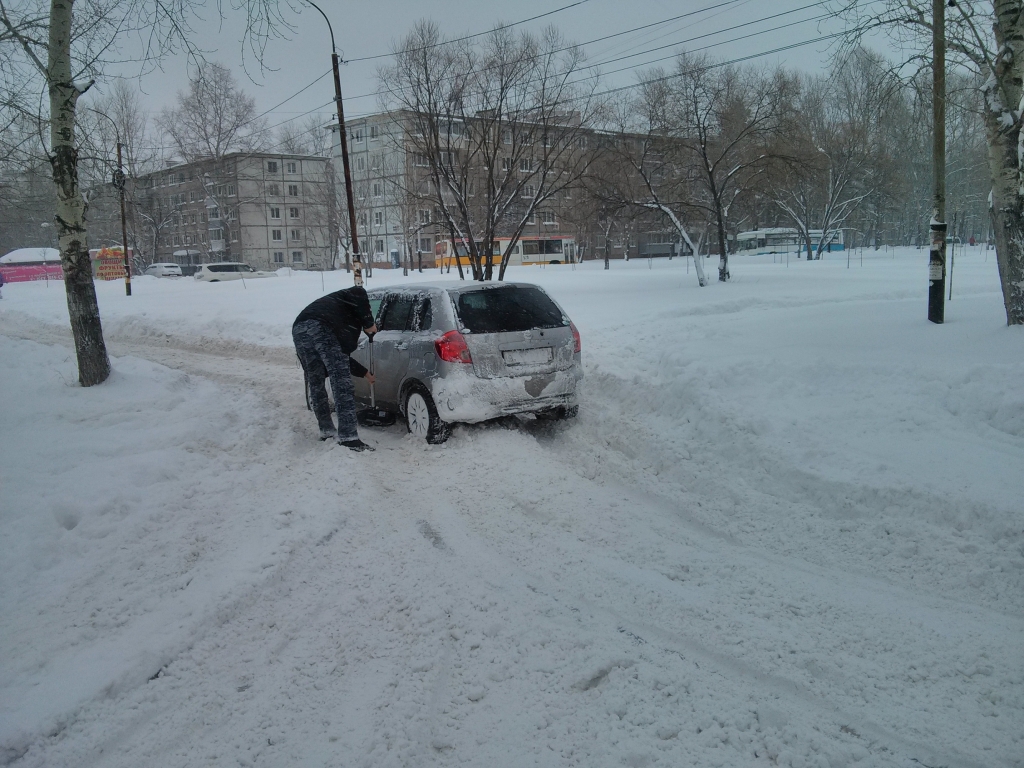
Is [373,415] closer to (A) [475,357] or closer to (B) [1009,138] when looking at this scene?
(A) [475,357]

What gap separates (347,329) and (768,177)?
25.9 meters

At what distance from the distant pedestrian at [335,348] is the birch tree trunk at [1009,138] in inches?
324

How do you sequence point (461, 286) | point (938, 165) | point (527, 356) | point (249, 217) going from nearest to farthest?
point (527, 356)
point (461, 286)
point (938, 165)
point (249, 217)

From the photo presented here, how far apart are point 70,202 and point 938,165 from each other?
39.3 feet

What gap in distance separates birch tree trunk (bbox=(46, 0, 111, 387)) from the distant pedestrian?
10.6 feet

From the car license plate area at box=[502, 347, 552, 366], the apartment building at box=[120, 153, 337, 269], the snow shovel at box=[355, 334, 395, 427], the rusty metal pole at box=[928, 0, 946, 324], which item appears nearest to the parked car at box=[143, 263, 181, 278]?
the apartment building at box=[120, 153, 337, 269]

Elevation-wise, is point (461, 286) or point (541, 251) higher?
point (541, 251)

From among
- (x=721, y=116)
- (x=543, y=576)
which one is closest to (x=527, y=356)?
(x=543, y=576)

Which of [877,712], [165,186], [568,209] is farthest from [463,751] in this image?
[165,186]

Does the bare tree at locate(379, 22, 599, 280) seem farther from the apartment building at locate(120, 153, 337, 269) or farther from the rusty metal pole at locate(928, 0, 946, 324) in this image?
the apartment building at locate(120, 153, 337, 269)

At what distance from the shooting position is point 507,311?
285 inches

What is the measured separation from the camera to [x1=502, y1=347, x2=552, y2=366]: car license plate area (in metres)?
7.01

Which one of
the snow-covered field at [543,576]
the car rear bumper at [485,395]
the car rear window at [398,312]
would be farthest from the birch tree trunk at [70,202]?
the car rear bumper at [485,395]

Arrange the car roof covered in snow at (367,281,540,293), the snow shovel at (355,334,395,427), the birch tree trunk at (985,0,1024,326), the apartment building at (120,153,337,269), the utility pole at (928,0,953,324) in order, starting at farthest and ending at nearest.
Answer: the apartment building at (120,153,337,269), the utility pole at (928,0,953,324), the birch tree trunk at (985,0,1024,326), the snow shovel at (355,334,395,427), the car roof covered in snow at (367,281,540,293)
